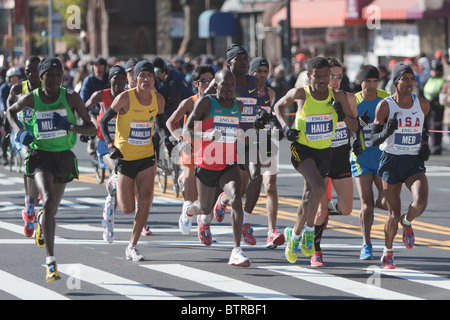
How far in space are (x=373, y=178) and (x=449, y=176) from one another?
7.76 m

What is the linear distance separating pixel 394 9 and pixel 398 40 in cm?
102

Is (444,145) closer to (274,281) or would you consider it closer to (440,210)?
(440,210)

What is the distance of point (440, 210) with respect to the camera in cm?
1421

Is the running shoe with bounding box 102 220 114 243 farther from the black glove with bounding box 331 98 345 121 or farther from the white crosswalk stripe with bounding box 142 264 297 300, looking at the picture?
the black glove with bounding box 331 98 345 121

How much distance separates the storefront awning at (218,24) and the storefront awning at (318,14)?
1061cm

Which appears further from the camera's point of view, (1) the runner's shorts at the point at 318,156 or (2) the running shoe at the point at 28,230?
(2) the running shoe at the point at 28,230

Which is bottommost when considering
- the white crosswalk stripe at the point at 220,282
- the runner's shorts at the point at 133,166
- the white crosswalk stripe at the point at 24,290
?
the white crosswalk stripe at the point at 220,282

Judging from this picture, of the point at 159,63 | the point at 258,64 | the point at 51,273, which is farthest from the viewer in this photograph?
the point at 159,63

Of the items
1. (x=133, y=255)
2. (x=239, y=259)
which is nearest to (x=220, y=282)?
(x=239, y=259)

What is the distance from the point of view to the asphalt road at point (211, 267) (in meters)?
8.82

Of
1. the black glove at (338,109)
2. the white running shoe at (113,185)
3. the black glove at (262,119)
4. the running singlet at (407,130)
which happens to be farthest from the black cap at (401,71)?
the white running shoe at (113,185)

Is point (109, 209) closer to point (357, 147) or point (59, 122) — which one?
point (59, 122)

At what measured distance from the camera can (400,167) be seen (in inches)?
391

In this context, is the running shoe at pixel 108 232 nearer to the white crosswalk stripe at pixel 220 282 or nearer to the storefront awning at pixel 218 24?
the white crosswalk stripe at pixel 220 282
